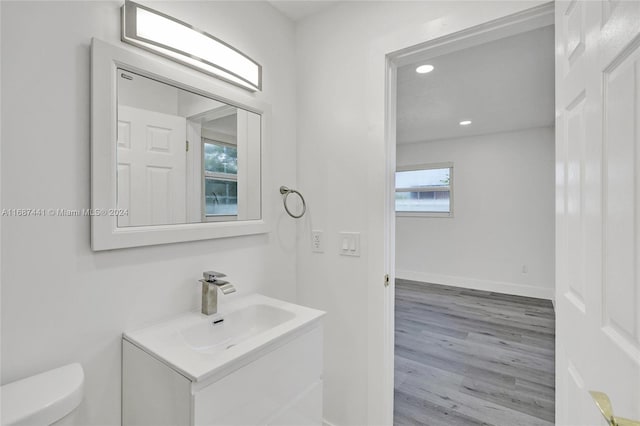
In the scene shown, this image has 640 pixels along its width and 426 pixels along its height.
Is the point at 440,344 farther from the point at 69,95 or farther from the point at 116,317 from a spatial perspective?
the point at 69,95

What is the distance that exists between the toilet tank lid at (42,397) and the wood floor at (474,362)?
1.79 meters

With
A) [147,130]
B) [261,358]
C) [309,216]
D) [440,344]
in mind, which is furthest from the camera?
[440,344]

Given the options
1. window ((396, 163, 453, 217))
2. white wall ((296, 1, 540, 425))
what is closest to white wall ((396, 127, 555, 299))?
window ((396, 163, 453, 217))

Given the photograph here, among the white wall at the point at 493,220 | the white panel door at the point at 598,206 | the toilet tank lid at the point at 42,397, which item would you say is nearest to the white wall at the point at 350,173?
the white panel door at the point at 598,206

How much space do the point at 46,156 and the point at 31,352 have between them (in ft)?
1.90

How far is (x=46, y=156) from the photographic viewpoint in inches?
36.0

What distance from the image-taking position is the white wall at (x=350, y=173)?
1554mm

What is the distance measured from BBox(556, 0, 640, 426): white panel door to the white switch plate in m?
0.87

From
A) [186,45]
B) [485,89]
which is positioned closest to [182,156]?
[186,45]

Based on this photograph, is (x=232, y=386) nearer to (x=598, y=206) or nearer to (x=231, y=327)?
(x=231, y=327)

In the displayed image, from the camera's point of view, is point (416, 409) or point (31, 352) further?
point (416, 409)

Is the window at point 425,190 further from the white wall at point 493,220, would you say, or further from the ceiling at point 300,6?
the ceiling at point 300,6

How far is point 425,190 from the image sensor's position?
5.46 m

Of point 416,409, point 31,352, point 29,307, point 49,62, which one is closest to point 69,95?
point 49,62
